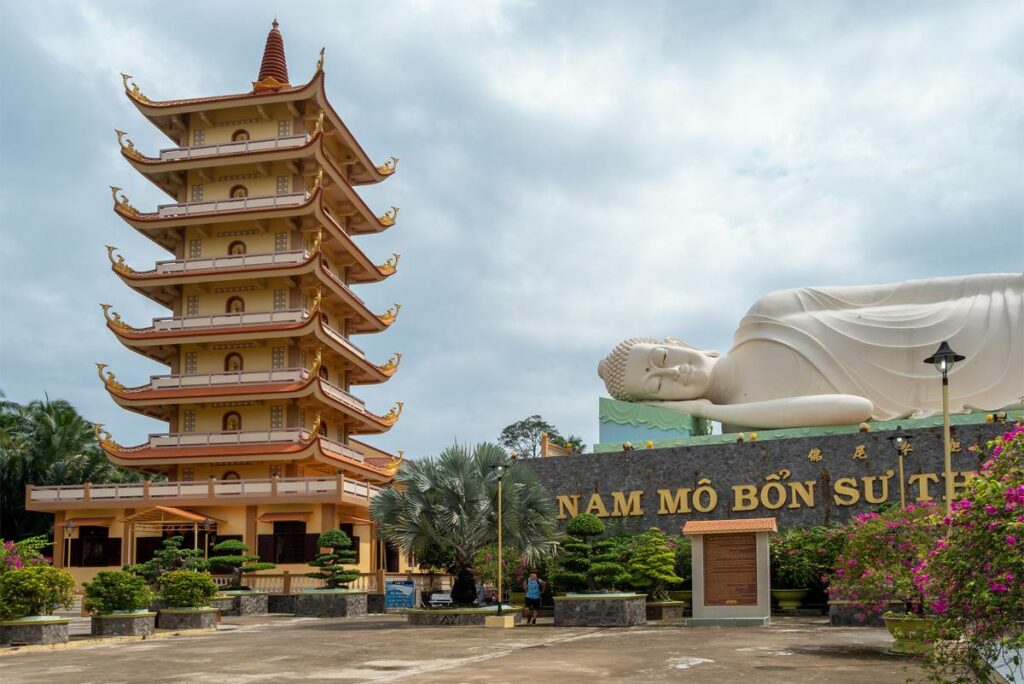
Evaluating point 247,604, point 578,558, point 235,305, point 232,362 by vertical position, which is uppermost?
point 235,305

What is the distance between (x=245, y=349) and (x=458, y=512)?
19.2 meters

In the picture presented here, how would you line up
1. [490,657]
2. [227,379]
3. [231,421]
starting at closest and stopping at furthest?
[490,657] → [227,379] → [231,421]

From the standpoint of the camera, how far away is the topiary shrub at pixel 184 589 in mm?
21609

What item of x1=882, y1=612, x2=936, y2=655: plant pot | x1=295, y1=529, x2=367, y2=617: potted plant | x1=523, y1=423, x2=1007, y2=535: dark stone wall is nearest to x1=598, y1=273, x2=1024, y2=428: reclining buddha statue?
x1=523, y1=423, x2=1007, y2=535: dark stone wall

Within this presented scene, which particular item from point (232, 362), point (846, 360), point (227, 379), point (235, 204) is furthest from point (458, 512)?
point (235, 204)

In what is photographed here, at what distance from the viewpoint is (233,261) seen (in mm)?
38344

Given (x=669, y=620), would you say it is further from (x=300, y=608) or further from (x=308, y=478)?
(x=308, y=478)

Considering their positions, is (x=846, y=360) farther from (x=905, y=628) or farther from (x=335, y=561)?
(x=905, y=628)

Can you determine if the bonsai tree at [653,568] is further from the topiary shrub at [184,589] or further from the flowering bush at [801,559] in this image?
the topiary shrub at [184,589]

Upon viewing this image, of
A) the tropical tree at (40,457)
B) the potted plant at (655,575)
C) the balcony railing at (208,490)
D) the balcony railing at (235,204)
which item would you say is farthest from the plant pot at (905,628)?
the tropical tree at (40,457)

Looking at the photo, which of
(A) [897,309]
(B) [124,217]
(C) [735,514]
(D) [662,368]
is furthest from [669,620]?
(B) [124,217]

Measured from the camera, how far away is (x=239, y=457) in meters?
36.2

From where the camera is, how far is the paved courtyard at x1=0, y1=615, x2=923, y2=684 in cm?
1178

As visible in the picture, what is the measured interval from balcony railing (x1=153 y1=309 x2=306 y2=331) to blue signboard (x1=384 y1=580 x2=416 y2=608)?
35.5 ft
